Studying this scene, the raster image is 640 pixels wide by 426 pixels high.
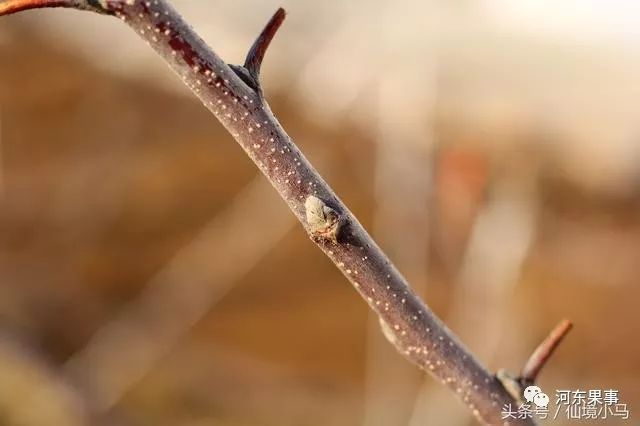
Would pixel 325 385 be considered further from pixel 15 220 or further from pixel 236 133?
pixel 236 133

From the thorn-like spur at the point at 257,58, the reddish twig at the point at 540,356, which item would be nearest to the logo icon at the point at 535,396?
the reddish twig at the point at 540,356

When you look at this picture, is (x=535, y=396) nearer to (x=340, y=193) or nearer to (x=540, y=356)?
(x=540, y=356)

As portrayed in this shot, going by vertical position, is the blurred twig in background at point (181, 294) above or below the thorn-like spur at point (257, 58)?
below

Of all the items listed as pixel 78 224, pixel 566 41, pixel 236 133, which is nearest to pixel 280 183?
A: pixel 236 133

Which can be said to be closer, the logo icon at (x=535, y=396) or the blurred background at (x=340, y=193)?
the logo icon at (x=535, y=396)

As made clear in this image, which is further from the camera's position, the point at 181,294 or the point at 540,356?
the point at 181,294

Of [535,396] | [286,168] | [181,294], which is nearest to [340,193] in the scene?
[181,294]

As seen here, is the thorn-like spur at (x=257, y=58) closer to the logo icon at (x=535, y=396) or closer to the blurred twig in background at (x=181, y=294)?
the logo icon at (x=535, y=396)
